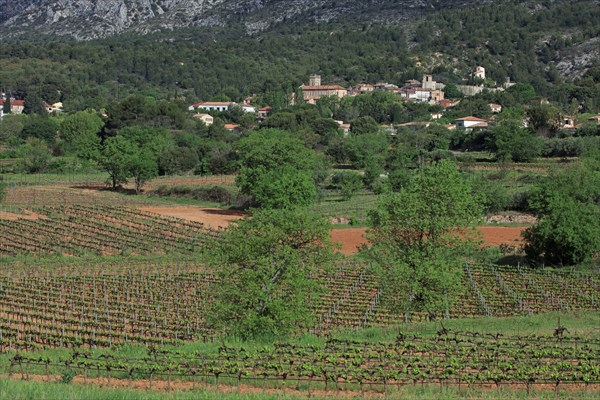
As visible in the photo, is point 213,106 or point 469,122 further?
point 213,106

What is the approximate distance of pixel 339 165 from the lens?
324ft

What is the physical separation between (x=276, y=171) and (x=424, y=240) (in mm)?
37792

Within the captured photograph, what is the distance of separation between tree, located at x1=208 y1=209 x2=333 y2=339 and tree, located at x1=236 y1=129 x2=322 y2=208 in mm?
34278

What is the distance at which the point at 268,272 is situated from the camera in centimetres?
2489

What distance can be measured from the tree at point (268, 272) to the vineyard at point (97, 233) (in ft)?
59.9

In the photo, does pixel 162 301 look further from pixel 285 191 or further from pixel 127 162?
pixel 127 162

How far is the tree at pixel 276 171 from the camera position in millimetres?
62938

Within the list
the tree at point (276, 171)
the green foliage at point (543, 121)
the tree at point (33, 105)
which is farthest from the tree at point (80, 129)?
the green foliage at point (543, 121)

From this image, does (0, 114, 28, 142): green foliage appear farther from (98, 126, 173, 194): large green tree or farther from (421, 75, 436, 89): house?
(421, 75, 436, 89): house

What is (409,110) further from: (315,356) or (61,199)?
(315,356)

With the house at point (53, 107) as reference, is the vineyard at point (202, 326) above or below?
above

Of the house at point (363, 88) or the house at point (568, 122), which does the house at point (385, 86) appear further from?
the house at point (568, 122)

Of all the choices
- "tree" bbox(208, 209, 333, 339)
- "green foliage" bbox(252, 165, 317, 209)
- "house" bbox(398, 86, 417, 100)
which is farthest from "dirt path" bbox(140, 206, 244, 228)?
"house" bbox(398, 86, 417, 100)

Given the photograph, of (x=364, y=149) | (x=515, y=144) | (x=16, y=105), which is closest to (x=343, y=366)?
(x=515, y=144)
